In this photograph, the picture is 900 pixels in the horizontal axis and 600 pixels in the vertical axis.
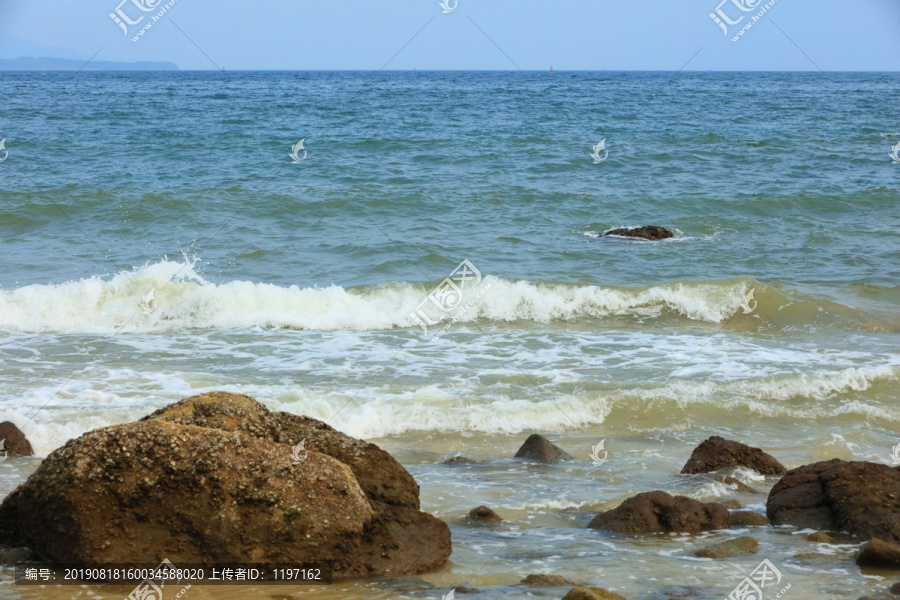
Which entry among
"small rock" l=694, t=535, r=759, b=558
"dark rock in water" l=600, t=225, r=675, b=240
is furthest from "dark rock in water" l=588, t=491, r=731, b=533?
"dark rock in water" l=600, t=225, r=675, b=240

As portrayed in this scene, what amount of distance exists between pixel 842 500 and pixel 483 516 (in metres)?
2.30

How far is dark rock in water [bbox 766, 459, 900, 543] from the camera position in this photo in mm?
5152

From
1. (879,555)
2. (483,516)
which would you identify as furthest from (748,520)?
(483,516)

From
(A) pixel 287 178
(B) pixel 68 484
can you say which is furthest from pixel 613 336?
(A) pixel 287 178

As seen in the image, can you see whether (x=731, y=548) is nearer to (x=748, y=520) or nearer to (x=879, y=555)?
(x=748, y=520)

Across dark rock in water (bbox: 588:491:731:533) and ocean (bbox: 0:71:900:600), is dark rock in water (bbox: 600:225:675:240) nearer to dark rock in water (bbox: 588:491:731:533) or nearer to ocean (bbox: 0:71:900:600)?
ocean (bbox: 0:71:900:600)

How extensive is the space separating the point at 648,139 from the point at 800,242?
445 inches

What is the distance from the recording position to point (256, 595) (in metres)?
Result: 4.10

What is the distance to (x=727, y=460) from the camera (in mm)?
6500

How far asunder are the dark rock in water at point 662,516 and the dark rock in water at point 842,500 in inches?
18.4

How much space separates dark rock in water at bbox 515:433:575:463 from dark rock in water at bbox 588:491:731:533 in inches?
55.9

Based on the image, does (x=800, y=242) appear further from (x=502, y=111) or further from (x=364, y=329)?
(x=502, y=111)

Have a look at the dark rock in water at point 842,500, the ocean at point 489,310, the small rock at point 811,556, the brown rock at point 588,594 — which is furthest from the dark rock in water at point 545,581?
the dark rock in water at point 842,500

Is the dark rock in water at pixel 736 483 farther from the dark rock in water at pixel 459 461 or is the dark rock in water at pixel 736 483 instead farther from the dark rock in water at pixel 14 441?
the dark rock in water at pixel 14 441
